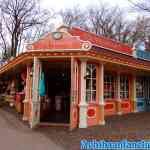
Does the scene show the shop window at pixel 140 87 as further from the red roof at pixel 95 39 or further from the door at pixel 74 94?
the door at pixel 74 94

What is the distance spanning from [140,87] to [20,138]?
11565 mm

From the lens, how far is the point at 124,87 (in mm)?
18281

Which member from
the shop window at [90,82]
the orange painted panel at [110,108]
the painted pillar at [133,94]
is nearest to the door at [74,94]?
the shop window at [90,82]

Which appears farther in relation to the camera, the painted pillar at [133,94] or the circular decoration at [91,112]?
the painted pillar at [133,94]

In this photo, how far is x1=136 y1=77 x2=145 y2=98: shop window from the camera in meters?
20.0

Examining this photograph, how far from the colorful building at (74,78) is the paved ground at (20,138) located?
2.17 ft

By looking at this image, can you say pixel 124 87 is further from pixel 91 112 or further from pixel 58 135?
pixel 58 135

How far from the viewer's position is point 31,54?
12.9 metres

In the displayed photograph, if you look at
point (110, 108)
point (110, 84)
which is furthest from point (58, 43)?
point (110, 108)

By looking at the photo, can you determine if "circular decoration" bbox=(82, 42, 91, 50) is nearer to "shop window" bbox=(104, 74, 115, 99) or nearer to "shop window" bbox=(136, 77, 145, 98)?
"shop window" bbox=(104, 74, 115, 99)

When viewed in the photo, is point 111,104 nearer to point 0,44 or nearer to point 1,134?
point 1,134

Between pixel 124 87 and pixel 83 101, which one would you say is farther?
pixel 124 87

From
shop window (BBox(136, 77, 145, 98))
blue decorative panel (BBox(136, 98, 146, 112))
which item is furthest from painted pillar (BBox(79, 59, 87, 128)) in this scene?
shop window (BBox(136, 77, 145, 98))

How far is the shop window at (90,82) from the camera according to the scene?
44.2 ft
